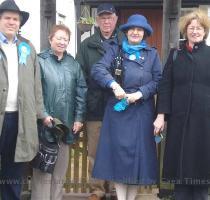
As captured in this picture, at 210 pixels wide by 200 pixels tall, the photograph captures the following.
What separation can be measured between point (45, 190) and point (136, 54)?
1.63 m

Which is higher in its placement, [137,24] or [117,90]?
[137,24]

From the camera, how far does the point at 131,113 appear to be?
15.4 feet

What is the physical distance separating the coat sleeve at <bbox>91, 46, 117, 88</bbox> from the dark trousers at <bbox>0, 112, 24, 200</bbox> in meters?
0.88

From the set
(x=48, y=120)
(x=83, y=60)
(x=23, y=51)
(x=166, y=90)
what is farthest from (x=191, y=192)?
(x=23, y=51)

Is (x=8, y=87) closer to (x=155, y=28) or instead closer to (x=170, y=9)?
(x=170, y=9)

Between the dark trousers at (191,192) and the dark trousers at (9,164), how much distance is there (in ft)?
4.99

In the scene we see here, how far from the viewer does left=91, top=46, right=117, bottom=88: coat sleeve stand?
4.63 m

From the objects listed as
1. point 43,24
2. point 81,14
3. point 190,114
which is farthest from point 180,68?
point 81,14

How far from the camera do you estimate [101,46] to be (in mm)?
5207

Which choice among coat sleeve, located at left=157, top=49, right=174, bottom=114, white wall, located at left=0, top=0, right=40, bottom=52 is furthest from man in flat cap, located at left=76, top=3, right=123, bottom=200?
white wall, located at left=0, top=0, right=40, bottom=52

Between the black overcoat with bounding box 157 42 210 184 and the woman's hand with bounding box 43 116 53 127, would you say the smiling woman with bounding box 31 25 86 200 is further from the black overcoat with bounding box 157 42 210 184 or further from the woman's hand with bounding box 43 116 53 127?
the black overcoat with bounding box 157 42 210 184

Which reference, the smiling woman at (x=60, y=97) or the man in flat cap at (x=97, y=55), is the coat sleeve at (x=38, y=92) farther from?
the man in flat cap at (x=97, y=55)

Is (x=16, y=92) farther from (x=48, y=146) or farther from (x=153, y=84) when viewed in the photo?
(x=153, y=84)

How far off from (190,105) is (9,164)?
5.80 feet
